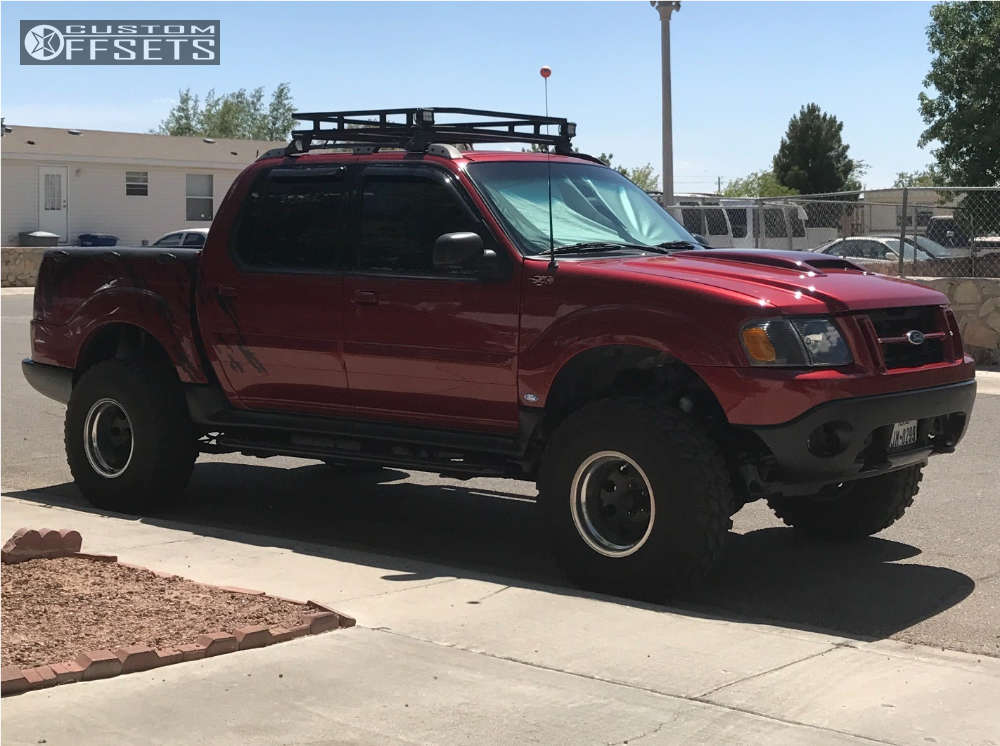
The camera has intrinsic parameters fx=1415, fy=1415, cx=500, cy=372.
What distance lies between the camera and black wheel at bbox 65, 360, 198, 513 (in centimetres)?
827

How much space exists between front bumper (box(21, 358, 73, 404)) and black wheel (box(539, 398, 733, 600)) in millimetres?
3665

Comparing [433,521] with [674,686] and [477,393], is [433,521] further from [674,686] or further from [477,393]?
[674,686]

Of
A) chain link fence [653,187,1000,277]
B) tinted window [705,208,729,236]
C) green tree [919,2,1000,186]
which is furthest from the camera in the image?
green tree [919,2,1000,186]

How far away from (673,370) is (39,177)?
128 ft

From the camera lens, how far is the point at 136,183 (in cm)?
4459

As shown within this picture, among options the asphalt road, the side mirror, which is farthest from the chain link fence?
the side mirror

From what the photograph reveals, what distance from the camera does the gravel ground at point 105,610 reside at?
5.43 meters

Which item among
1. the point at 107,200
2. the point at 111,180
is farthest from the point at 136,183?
the point at 107,200

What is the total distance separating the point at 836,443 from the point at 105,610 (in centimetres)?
321

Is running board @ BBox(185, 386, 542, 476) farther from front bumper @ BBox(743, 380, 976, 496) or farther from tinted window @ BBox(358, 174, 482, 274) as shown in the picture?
front bumper @ BBox(743, 380, 976, 496)

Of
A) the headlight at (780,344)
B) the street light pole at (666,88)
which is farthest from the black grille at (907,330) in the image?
the street light pole at (666,88)

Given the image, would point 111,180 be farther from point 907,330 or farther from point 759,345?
point 759,345

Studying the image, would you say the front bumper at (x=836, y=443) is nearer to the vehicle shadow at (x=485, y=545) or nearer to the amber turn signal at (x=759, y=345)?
the amber turn signal at (x=759, y=345)

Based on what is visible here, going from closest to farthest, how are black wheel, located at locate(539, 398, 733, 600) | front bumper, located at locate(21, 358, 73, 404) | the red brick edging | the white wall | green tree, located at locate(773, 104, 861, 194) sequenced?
the red brick edging, black wheel, located at locate(539, 398, 733, 600), front bumper, located at locate(21, 358, 73, 404), the white wall, green tree, located at locate(773, 104, 861, 194)
